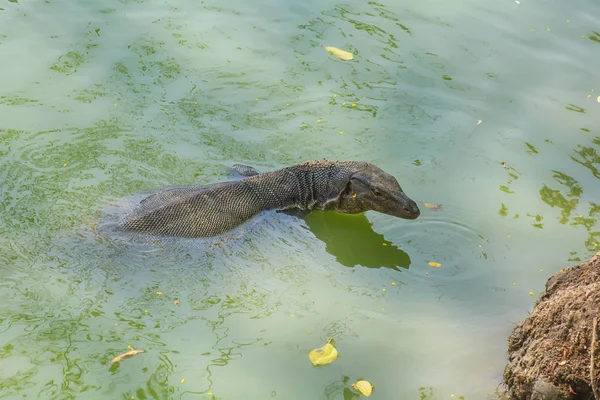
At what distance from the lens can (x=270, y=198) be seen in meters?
7.68

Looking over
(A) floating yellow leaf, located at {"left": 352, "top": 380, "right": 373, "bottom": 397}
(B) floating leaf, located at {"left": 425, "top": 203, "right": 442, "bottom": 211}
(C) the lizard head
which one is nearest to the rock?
(A) floating yellow leaf, located at {"left": 352, "top": 380, "right": 373, "bottom": 397}

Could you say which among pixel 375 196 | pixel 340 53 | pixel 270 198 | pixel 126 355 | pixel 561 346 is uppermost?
pixel 561 346

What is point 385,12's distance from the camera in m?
11.2

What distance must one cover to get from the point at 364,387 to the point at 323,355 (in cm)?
43

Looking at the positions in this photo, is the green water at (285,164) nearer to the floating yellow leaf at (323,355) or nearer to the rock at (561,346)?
the floating yellow leaf at (323,355)

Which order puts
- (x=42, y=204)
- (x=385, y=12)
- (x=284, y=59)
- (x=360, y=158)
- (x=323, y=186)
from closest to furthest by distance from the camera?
(x=42, y=204) → (x=323, y=186) → (x=360, y=158) → (x=284, y=59) → (x=385, y=12)

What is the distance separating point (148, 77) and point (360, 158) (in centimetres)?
294

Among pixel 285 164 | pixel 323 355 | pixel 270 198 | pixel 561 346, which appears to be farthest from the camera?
pixel 285 164

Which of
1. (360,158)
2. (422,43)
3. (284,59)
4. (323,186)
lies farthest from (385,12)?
(323,186)

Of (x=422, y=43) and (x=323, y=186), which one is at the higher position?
(x=422, y=43)

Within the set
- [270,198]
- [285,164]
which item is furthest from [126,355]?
[285,164]

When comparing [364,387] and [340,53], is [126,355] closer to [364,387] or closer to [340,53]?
[364,387]

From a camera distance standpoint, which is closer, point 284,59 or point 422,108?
point 422,108

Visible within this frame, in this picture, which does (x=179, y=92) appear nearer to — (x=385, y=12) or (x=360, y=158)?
(x=360, y=158)
